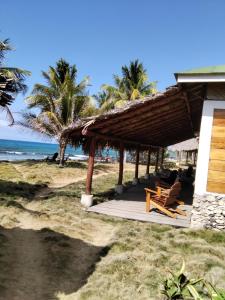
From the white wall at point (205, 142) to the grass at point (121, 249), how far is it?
1.18m

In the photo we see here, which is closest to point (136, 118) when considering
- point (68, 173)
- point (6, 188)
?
point (6, 188)

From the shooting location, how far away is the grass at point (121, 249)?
5.02 meters

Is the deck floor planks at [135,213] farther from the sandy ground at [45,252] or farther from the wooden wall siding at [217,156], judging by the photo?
the wooden wall siding at [217,156]

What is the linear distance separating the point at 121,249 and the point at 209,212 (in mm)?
2660

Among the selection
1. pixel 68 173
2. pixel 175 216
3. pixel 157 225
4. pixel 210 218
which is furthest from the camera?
pixel 68 173

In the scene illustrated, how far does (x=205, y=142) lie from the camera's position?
314 inches

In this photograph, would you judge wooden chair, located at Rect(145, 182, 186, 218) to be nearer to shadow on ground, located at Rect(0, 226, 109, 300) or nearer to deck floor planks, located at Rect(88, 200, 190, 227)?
deck floor planks, located at Rect(88, 200, 190, 227)

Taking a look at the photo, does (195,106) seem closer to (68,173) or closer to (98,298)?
(98,298)

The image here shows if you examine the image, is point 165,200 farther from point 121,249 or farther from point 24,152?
point 24,152

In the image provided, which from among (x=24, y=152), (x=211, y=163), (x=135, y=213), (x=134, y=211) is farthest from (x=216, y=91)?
(x=24, y=152)

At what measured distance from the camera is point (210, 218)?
7.92m

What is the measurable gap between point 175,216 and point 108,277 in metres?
4.27

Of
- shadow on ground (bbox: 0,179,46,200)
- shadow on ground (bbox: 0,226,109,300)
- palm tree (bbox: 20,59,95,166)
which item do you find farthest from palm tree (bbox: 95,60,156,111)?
shadow on ground (bbox: 0,226,109,300)

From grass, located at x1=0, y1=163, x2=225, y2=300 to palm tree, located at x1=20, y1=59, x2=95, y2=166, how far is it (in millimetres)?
14720
